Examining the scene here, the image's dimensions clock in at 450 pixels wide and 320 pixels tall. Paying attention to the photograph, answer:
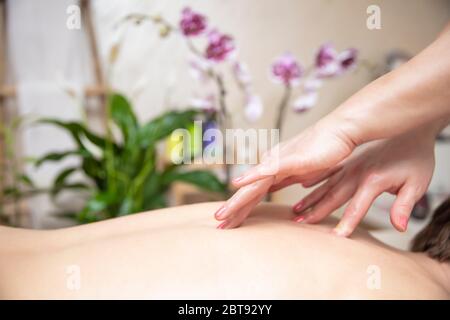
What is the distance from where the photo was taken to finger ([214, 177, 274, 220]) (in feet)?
2.01

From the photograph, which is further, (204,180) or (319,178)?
A: (204,180)

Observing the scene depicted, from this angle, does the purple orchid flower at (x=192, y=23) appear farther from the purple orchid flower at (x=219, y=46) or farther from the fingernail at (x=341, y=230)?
the fingernail at (x=341, y=230)

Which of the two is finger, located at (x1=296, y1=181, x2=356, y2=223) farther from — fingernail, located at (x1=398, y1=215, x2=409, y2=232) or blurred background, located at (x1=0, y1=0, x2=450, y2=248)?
blurred background, located at (x1=0, y1=0, x2=450, y2=248)

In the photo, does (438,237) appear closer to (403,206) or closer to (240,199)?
(403,206)

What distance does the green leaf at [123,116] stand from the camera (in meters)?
1.37

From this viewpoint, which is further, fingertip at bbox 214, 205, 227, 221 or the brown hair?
the brown hair

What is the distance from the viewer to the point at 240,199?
0.61m

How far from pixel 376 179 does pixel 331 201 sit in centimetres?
9

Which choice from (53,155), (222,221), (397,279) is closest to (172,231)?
(222,221)

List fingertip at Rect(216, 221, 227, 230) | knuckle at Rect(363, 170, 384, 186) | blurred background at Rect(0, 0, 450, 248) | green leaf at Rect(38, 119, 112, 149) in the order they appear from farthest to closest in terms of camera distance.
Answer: blurred background at Rect(0, 0, 450, 248), green leaf at Rect(38, 119, 112, 149), knuckle at Rect(363, 170, 384, 186), fingertip at Rect(216, 221, 227, 230)

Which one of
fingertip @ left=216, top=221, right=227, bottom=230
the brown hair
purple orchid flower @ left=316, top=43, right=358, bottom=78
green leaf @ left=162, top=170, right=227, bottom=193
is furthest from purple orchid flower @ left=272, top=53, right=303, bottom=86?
fingertip @ left=216, top=221, right=227, bottom=230

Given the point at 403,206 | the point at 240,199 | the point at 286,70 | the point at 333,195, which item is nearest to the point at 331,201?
the point at 333,195

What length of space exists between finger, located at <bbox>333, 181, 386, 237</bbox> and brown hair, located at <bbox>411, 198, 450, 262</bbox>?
15cm

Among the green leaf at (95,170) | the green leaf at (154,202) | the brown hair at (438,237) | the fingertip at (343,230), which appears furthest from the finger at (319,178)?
the green leaf at (95,170)
